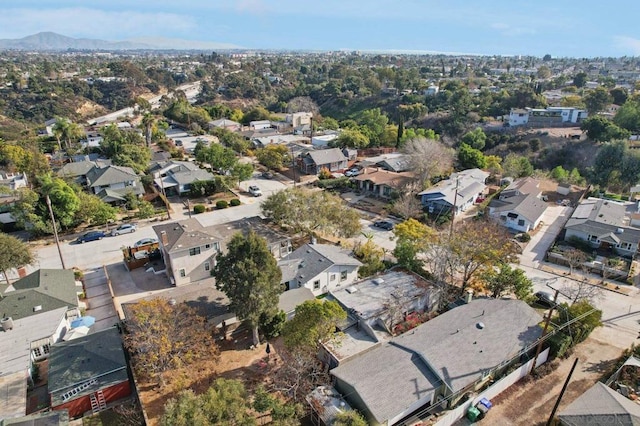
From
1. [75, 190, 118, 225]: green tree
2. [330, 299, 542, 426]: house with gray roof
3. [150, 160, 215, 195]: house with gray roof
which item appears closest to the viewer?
[330, 299, 542, 426]: house with gray roof

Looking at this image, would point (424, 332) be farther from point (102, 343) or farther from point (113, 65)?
point (113, 65)

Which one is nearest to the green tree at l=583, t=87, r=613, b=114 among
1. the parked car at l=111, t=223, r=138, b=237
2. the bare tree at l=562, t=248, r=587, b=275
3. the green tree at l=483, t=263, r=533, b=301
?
the bare tree at l=562, t=248, r=587, b=275

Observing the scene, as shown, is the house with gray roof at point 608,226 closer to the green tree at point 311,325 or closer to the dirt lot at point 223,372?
the green tree at point 311,325

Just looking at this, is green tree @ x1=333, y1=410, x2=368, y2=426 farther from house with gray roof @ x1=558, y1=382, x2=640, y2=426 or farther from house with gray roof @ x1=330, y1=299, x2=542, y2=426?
house with gray roof @ x1=558, y1=382, x2=640, y2=426

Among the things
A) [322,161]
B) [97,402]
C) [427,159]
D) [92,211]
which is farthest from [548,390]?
[322,161]

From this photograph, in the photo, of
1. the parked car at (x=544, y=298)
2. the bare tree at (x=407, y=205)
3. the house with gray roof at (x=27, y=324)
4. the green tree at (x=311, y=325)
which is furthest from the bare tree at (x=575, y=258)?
the house with gray roof at (x=27, y=324)

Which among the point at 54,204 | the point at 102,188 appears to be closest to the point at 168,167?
the point at 102,188
